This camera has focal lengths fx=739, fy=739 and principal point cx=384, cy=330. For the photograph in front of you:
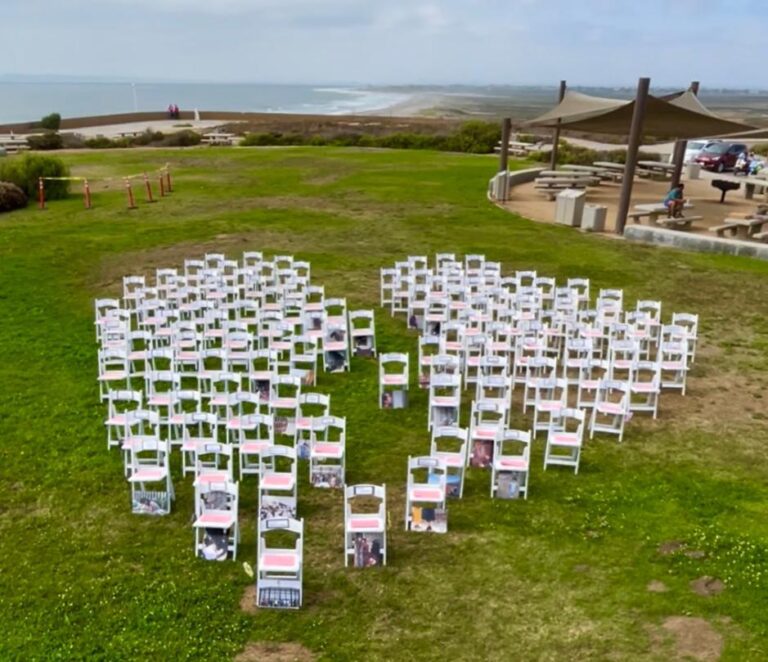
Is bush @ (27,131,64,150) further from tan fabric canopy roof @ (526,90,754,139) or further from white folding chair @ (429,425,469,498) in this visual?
white folding chair @ (429,425,469,498)

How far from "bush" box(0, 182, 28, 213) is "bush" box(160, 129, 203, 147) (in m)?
20.7

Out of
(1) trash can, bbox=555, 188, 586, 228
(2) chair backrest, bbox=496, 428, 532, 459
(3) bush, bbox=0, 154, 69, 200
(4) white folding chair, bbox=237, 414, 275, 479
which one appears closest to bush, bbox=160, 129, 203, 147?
(3) bush, bbox=0, 154, 69, 200

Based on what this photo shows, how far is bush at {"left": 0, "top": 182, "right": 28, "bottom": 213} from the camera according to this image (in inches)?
896

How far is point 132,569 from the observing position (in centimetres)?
634

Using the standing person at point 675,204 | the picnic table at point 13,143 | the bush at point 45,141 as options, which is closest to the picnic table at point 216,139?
the bush at point 45,141

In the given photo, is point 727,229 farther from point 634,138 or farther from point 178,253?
point 178,253

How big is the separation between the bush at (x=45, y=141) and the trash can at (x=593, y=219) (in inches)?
1239

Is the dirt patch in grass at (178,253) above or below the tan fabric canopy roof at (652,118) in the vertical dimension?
below

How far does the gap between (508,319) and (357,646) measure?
6.94 m

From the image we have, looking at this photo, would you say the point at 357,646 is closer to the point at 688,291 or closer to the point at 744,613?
the point at 744,613

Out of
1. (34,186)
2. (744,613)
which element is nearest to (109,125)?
(34,186)

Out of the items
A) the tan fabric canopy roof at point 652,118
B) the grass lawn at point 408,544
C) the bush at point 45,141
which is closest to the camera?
the grass lawn at point 408,544

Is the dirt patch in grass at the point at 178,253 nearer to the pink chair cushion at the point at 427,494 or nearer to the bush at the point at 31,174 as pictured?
the bush at the point at 31,174

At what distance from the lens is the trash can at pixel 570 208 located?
2072 centimetres
